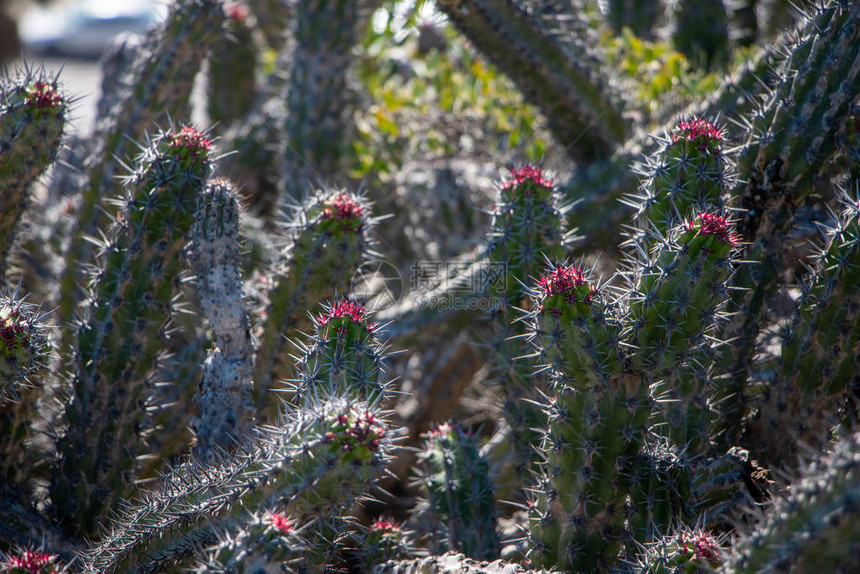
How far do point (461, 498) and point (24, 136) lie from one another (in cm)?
183

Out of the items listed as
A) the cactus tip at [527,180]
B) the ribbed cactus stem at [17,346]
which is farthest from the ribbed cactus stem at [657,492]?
the ribbed cactus stem at [17,346]

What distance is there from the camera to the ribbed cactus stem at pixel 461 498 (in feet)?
7.23

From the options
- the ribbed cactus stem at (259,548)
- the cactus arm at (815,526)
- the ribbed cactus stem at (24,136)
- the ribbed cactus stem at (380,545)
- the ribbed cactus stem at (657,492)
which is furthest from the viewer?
the ribbed cactus stem at (24,136)

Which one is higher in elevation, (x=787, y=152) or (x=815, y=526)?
(x=787, y=152)

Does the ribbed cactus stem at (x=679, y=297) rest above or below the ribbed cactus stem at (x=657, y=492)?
above

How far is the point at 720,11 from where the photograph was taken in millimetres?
4160

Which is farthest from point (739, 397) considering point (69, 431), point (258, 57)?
point (258, 57)

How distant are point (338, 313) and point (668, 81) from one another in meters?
2.44

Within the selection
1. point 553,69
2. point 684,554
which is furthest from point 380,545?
point 553,69

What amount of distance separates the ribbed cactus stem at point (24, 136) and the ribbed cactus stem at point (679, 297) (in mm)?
1956

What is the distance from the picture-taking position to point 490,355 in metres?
2.45

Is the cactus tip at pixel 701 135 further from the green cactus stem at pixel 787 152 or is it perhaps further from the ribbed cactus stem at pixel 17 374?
the ribbed cactus stem at pixel 17 374

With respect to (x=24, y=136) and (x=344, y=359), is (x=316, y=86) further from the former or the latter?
(x=344, y=359)

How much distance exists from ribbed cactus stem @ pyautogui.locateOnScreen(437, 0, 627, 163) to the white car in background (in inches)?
604
